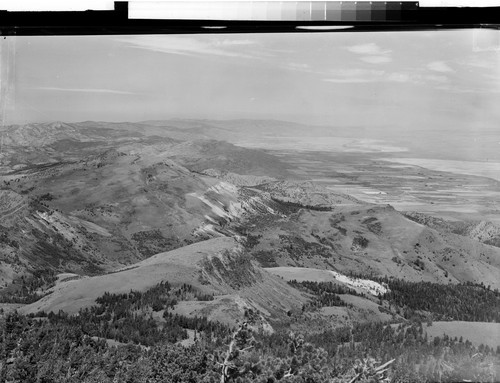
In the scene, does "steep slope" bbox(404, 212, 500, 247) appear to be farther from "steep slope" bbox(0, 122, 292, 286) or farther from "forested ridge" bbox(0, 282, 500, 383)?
"steep slope" bbox(0, 122, 292, 286)

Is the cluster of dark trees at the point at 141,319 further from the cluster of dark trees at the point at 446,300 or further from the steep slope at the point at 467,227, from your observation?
the steep slope at the point at 467,227

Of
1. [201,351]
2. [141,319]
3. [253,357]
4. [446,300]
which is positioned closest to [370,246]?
[446,300]

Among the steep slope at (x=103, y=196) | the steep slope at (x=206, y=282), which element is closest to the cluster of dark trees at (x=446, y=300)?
the steep slope at (x=206, y=282)

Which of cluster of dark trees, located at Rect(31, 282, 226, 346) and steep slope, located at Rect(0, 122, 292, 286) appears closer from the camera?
cluster of dark trees, located at Rect(31, 282, 226, 346)

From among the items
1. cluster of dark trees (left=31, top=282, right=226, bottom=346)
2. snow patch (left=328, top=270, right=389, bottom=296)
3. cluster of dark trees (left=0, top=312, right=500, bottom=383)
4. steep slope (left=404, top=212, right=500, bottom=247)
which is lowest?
cluster of dark trees (left=0, top=312, right=500, bottom=383)

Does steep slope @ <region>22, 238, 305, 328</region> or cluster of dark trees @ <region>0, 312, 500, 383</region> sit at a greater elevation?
steep slope @ <region>22, 238, 305, 328</region>

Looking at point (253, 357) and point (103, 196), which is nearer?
point (253, 357)

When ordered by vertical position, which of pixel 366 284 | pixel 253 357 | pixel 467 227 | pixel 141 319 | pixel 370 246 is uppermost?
pixel 467 227

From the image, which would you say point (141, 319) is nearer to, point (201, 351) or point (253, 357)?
point (201, 351)


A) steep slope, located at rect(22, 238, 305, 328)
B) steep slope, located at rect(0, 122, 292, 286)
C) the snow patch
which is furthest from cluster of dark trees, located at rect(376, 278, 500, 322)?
steep slope, located at rect(0, 122, 292, 286)
